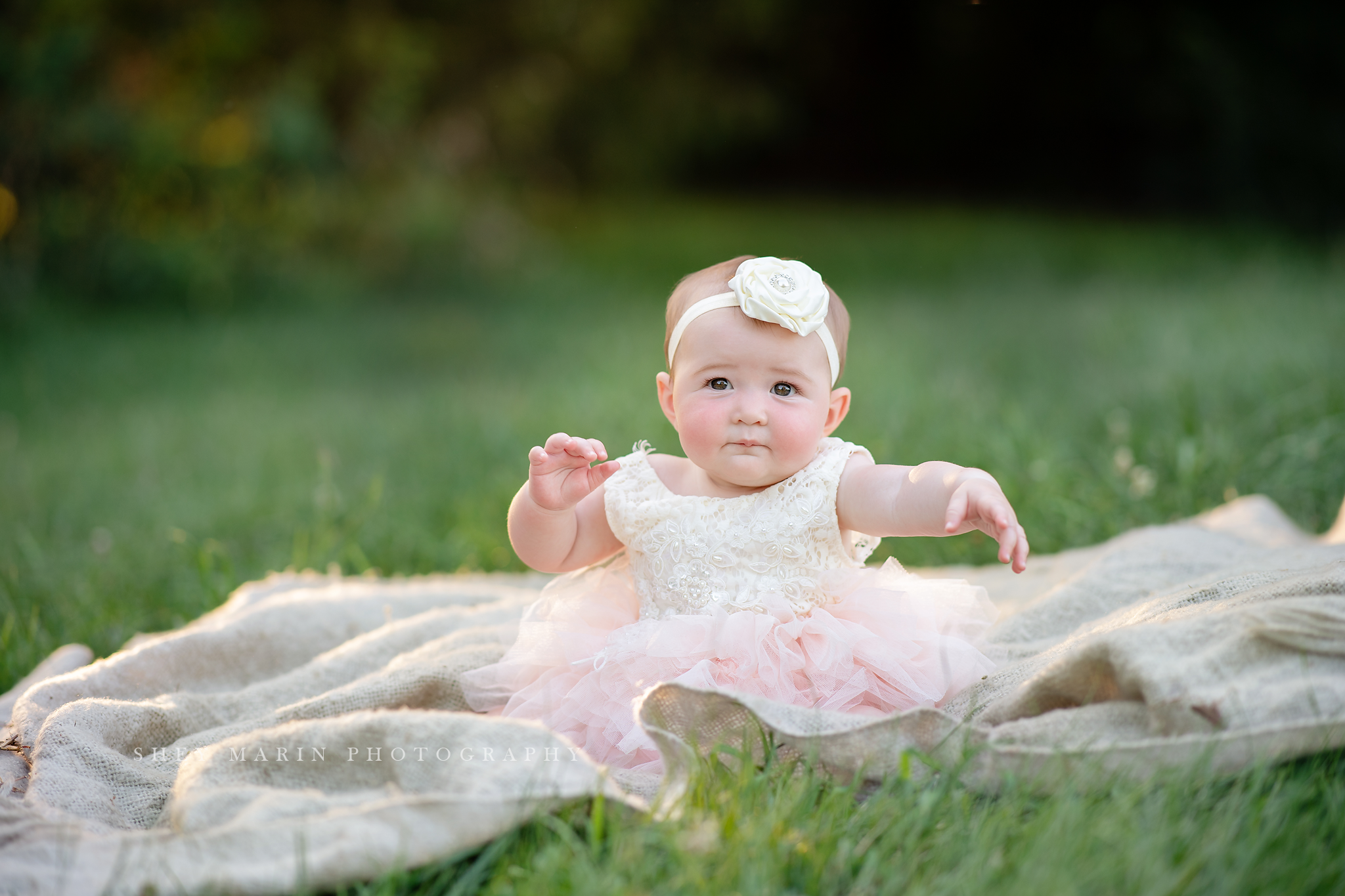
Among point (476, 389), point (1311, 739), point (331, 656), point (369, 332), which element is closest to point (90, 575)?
point (331, 656)

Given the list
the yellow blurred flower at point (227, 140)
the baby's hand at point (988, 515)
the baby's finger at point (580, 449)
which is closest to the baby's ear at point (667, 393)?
the baby's finger at point (580, 449)

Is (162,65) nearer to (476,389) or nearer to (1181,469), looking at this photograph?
(476,389)

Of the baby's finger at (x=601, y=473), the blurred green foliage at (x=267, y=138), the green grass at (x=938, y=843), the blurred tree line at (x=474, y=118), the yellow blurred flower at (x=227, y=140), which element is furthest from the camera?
the yellow blurred flower at (x=227, y=140)

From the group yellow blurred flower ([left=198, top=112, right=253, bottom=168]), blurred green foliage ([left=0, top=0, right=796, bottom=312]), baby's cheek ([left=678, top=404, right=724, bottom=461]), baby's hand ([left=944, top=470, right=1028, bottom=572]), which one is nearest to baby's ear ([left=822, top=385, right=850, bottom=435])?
baby's cheek ([left=678, top=404, right=724, bottom=461])

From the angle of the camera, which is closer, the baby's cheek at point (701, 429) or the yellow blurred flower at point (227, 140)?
the baby's cheek at point (701, 429)

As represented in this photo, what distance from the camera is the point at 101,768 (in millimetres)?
1851

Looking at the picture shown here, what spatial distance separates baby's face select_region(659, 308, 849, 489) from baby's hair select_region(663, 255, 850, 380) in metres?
0.05

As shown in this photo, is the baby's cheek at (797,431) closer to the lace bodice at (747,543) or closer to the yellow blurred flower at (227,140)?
the lace bodice at (747,543)

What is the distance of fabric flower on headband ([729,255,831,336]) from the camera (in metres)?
1.86

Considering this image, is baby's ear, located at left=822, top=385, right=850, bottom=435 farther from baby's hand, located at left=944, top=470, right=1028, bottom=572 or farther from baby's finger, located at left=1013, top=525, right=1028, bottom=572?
baby's finger, located at left=1013, top=525, right=1028, bottom=572

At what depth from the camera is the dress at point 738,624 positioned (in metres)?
1.86

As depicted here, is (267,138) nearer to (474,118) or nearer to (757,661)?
(474,118)

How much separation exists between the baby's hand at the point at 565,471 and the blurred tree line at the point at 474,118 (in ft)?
18.4
